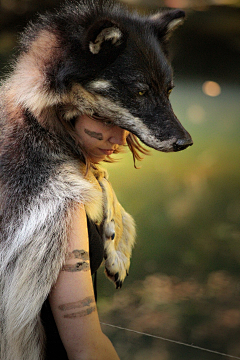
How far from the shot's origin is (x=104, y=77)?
2.23 ft

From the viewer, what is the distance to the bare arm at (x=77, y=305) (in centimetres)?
67

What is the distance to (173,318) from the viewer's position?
154 centimetres

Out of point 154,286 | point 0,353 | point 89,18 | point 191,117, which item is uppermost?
point 89,18

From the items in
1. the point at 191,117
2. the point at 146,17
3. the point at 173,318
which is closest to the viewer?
the point at 146,17

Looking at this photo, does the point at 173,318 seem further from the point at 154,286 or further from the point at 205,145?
the point at 205,145

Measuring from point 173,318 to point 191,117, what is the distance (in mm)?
880

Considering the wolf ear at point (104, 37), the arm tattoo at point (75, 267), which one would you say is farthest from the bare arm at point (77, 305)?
the wolf ear at point (104, 37)

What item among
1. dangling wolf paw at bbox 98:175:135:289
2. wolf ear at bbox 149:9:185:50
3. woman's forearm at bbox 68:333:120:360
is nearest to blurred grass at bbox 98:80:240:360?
dangling wolf paw at bbox 98:175:135:289

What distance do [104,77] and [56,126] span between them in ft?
0.48

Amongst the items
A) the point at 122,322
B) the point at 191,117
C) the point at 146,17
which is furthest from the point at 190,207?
the point at 146,17

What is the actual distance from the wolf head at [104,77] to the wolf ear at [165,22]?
47 millimetres

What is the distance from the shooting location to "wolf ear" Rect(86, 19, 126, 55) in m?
0.63

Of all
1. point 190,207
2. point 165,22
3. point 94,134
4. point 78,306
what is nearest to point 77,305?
point 78,306

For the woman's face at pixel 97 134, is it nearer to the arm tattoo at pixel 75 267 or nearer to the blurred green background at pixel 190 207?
the arm tattoo at pixel 75 267
